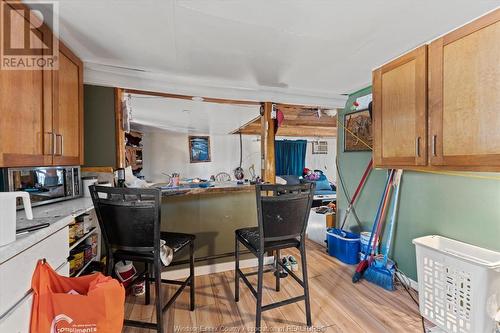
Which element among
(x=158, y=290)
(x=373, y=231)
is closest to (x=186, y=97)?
(x=158, y=290)

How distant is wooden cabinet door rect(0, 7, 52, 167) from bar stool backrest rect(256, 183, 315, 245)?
134 centimetres

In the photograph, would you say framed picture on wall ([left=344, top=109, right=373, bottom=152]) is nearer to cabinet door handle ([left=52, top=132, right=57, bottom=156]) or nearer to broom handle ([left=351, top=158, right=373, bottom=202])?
broom handle ([left=351, top=158, right=373, bottom=202])

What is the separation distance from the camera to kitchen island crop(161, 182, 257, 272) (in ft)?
7.32

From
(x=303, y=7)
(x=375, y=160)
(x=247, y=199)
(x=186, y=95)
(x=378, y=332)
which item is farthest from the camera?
(x=247, y=199)

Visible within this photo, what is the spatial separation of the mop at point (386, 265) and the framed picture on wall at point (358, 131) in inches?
22.5

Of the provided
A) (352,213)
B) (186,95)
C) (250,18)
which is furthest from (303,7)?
(352,213)

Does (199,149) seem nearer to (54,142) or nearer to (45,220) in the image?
(54,142)

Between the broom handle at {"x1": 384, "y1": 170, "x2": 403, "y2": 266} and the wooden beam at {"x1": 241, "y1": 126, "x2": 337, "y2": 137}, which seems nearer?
the broom handle at {"x1": 384, "y1": 170, "x2": 403, "y2": 266}

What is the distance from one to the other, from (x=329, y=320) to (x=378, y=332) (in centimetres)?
33

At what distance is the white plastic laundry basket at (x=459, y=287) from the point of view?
130 cm

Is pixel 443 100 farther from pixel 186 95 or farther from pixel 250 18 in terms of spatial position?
pixel 186 95

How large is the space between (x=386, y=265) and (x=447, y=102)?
1652 millimetres

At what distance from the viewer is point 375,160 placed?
181 centimetres

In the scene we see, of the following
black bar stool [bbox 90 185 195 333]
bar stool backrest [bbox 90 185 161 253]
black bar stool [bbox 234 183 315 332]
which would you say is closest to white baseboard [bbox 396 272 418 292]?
black bar stool [bbox 234 183 315 332]
